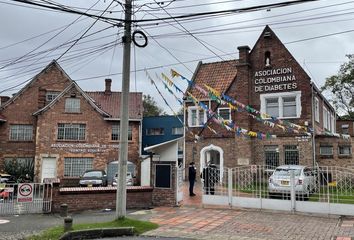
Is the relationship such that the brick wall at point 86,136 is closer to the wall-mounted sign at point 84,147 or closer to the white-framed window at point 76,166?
the wall-mounted sign at point 84,147

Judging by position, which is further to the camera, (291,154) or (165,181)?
(291,154)

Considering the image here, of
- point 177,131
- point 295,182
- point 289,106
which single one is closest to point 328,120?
point 289,106

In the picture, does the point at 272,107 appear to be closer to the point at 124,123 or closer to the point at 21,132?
the point at 124,123

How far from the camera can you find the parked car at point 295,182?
569 inches

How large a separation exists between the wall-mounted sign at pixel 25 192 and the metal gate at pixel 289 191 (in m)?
7.01

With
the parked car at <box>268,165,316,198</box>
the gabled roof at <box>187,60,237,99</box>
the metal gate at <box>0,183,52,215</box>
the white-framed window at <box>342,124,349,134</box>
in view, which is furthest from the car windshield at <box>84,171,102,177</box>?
the white-framed window at <box>342,124,349,134</box>

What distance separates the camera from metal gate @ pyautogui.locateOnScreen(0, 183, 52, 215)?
Answer: 1539 centimetres

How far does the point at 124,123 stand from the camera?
12.4 m

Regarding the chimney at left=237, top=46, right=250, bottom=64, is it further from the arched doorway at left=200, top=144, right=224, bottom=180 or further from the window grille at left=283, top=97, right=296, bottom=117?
the arched doorway at left=200, top=144, right=224, bottom=180

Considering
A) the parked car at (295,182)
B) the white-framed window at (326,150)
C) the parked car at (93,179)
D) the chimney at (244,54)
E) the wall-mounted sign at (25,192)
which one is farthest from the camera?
the chimney at (244,54)

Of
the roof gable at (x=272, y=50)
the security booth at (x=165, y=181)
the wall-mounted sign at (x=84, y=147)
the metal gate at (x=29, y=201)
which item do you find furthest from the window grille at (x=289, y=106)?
the metal gate at (x=29, y=201)

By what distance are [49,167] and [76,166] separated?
2356mm

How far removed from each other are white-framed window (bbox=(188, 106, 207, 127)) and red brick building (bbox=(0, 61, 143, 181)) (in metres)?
7.23

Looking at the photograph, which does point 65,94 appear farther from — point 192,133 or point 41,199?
point 41,199
